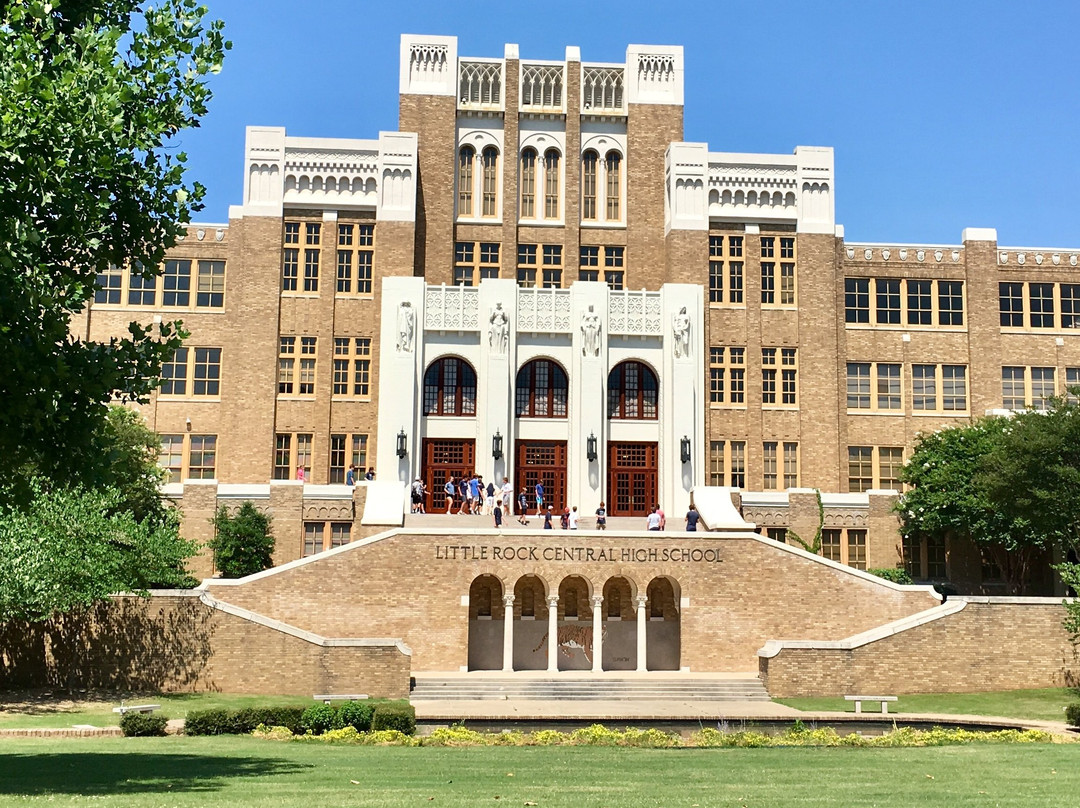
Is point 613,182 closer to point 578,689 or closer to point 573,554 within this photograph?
point 573,554

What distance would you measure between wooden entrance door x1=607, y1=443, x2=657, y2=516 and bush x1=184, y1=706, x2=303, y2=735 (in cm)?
2266

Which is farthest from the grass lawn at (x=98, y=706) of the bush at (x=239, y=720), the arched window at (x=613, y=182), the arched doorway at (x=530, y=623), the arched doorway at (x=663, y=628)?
the arched window at (x=613, y=182)

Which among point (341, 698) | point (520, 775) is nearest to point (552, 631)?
point (341, 698)

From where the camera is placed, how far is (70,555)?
31.4 meters

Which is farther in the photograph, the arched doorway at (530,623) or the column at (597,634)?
the arched doorway at (530,623)

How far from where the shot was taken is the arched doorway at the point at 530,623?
134ft

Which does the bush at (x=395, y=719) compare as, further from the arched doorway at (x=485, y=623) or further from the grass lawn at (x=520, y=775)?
the arched doorway at (x=485, y=623)

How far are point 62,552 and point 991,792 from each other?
926 inches

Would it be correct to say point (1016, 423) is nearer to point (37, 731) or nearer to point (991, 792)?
point (991, 792)

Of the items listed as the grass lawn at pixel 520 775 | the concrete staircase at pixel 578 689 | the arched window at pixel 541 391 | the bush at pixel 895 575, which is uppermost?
the arched window at pixel 541 391

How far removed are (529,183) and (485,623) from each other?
21.9 metres

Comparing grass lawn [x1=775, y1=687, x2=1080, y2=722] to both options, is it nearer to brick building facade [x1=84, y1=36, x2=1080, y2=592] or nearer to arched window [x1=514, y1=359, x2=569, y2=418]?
brick building facade [x1=84, y1=36, x2=1080, y2=592]

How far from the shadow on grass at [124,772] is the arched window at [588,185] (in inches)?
1480

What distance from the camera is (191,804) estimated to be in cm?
1386
